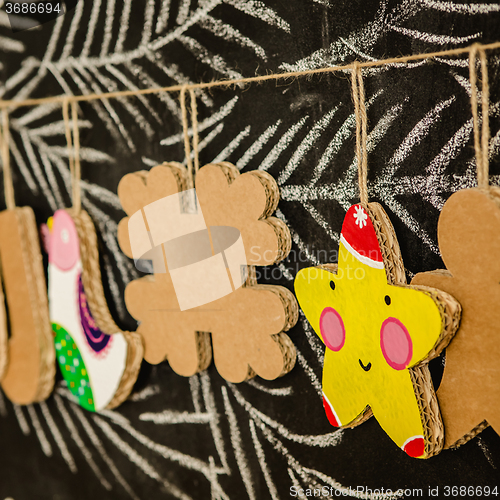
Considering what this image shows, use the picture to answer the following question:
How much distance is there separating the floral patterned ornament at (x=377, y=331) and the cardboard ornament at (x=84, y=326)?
0.35 meters

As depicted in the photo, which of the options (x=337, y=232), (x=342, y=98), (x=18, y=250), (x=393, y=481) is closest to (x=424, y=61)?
(x=342, y=98)

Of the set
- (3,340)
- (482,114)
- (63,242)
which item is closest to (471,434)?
(482,114)

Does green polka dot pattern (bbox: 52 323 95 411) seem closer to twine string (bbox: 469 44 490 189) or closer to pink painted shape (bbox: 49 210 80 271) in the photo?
pink painted shape (bbox: 49 210 80 271)

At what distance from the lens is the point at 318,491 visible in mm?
745

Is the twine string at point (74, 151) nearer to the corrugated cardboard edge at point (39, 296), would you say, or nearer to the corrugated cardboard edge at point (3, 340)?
the corrugated cardboard edge at point (39, 296)

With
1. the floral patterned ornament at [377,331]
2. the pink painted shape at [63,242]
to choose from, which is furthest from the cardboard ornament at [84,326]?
the floral patterned ornament at [377,331]

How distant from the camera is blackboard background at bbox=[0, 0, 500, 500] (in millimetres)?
601

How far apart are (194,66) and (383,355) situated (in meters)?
0.52

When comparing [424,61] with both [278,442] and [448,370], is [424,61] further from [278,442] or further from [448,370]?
Answer: [278,442]

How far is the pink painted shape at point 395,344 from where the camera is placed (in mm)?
560

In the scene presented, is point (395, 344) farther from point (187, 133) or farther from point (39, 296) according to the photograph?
point (39, 296)

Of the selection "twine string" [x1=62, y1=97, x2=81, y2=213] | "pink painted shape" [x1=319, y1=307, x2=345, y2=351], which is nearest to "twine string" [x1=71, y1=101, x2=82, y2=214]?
"twine string" [x1=62, y1=97, x2=81, y2=213]

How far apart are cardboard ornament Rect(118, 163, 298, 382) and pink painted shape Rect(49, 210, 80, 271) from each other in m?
0.10

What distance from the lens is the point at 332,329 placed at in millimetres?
649
